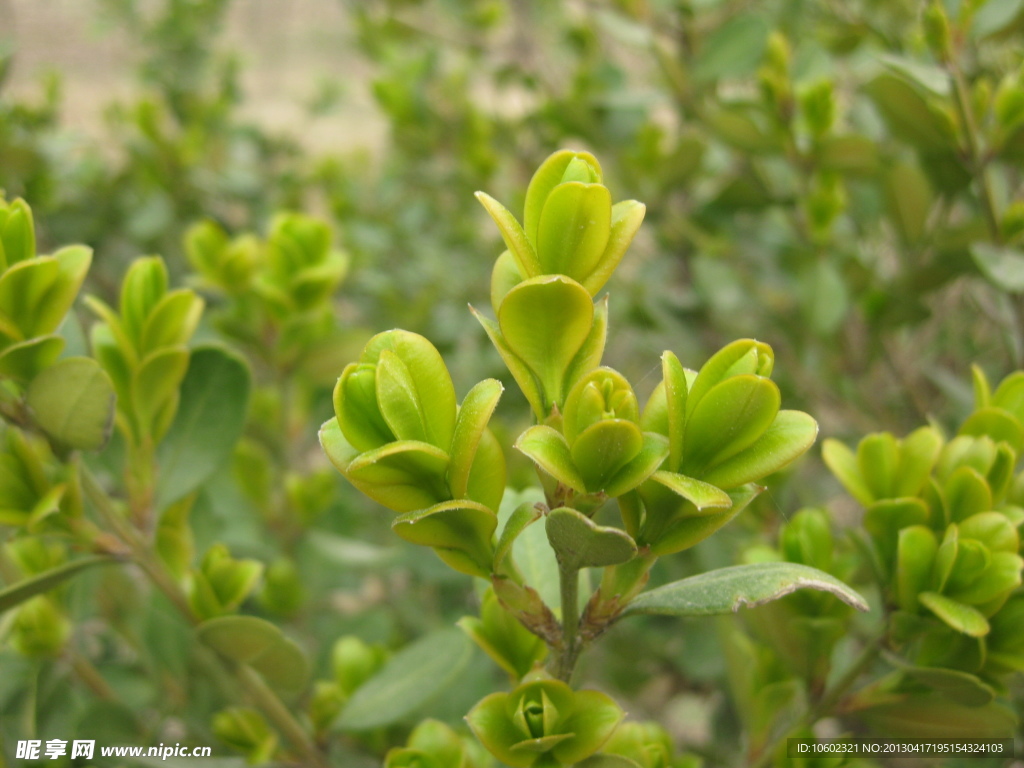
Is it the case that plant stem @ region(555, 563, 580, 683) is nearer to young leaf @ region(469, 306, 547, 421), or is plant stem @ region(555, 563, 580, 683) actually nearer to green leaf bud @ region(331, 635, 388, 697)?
young leaf @ region(469, 306, 547, 421)

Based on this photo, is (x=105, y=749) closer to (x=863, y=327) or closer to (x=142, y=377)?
(x=142, y=377)

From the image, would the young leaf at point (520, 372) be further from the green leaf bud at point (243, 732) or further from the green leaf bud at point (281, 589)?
the green leaf bud at point (281, 589)

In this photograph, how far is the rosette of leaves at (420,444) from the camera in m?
0.45

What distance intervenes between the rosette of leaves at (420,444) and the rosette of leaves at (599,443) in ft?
0.14

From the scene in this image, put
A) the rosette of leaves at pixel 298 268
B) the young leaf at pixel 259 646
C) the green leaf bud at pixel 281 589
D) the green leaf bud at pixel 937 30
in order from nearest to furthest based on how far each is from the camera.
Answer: the young leaf at pixel 259 646, the green leaf bud at pixel 937 30, the rosette of leaves at pixel 298 268, the green leaf bud at pixel 281 589

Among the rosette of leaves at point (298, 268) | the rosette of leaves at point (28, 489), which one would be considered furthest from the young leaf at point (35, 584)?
the rosette of leaves at point (298, 268)

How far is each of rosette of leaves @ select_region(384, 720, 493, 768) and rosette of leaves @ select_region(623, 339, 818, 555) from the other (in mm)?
259

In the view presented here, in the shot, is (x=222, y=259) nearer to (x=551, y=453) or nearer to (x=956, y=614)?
(x=551, y=453)

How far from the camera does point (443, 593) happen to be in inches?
65.9

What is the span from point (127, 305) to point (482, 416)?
44 centimetres

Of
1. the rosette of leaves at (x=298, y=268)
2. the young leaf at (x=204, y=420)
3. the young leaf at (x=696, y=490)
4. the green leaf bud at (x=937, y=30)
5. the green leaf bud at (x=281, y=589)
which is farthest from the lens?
the green leaf bud at (x=281, y=589)

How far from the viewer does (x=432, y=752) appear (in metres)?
0.62

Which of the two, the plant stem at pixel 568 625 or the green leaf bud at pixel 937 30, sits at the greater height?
the green leaf bud at pixel 937 30

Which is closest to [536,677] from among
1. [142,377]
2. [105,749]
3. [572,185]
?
[572,185]
